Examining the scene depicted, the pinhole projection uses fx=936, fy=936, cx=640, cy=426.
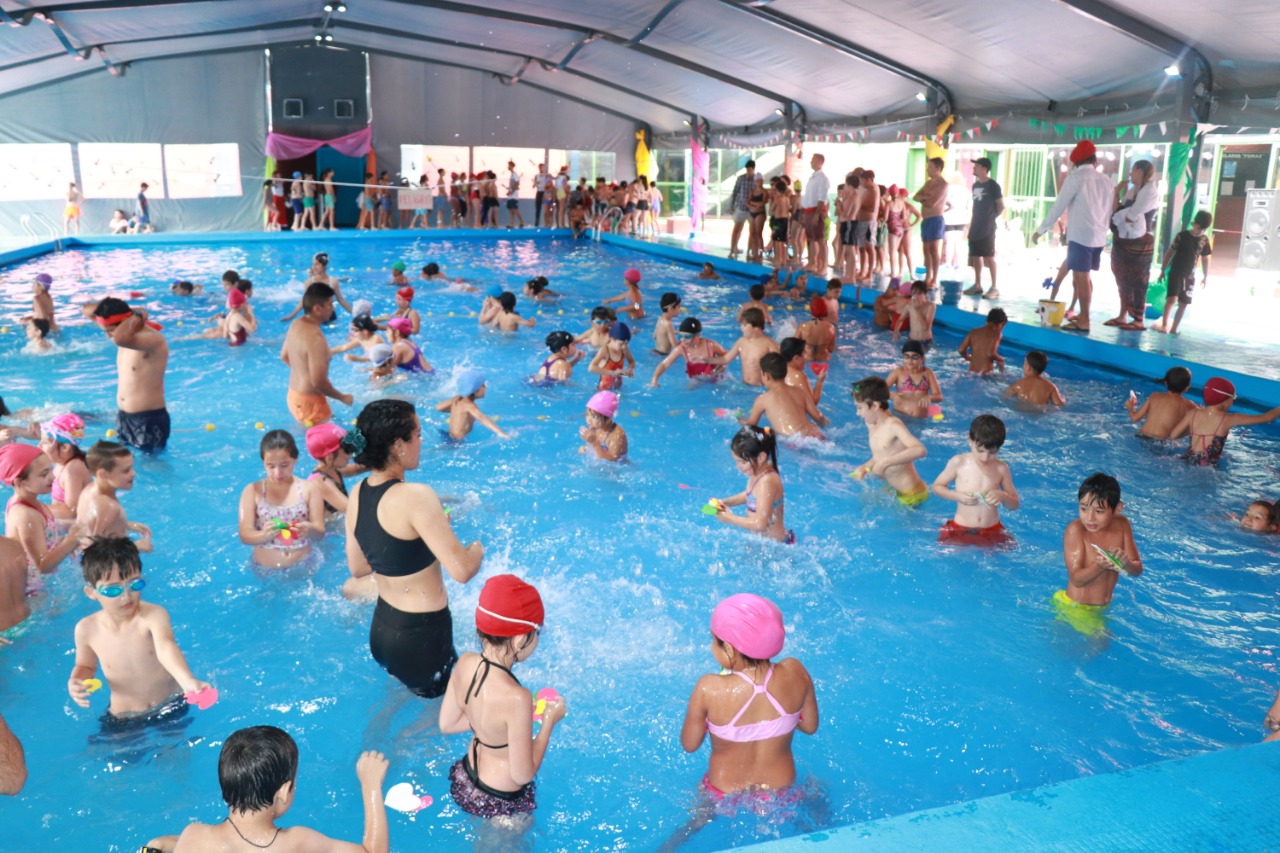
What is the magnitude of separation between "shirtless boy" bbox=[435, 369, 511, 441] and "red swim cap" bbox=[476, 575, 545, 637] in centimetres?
415

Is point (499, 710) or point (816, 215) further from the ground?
point (816, 215)

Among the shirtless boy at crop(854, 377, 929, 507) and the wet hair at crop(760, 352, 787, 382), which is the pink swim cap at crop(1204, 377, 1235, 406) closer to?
the shirtless boy at crop(854, 377, 929, 507)

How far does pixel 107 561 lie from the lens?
10.8 ft

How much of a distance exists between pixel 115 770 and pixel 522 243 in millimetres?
21511

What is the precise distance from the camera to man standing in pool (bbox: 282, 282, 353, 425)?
641 centimetres

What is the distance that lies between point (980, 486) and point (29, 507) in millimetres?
5039

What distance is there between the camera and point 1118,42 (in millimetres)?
11891

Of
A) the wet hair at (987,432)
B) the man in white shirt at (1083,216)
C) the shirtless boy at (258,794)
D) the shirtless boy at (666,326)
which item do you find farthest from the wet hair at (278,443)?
the man in white shirt at (1083,216)

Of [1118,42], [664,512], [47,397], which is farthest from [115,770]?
[1118,42]

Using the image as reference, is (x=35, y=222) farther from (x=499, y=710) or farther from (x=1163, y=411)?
(x=499, y=710)

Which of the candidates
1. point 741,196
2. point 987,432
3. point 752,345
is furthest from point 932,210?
point 987,432

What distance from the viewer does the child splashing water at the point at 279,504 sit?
4.96 meters

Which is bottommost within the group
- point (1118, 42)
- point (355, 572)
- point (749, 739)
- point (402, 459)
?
point (749, 739)

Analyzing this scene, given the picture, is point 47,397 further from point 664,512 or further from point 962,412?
point 962,412
